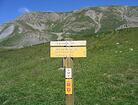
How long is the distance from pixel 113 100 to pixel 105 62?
15.4m

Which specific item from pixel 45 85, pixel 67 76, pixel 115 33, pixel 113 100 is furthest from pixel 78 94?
pixel 115 33

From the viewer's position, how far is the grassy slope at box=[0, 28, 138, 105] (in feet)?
78.4

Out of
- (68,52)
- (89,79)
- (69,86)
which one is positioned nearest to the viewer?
(69,86)

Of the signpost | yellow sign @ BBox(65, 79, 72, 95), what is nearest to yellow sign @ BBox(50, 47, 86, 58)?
the signpost

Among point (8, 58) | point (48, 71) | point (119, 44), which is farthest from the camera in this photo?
point (8, 58)

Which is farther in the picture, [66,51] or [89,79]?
[89,79]

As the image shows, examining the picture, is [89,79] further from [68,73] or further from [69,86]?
[69,86]

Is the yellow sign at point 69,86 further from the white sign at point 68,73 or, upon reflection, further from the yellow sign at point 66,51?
the yellow sign at point 66,51

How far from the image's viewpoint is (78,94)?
2495 cm

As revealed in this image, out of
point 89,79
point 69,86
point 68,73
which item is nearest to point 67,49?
point 68,73

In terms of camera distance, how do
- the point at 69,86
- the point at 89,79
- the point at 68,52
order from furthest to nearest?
the point at 89,79 → the point at 68,52 → the point at 69,86

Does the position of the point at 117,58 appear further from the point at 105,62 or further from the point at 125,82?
the point at 125,82

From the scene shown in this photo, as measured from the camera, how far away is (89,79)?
3003 centimetres

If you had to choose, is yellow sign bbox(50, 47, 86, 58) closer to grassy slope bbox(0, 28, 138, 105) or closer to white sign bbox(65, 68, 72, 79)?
white sign bbox(65, 68, 72, 79)
